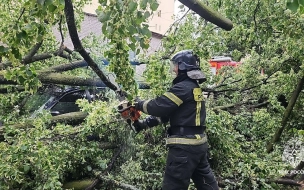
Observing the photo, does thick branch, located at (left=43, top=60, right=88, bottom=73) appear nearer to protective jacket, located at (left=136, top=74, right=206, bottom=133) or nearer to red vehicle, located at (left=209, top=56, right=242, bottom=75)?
protective jacket, located at (left=136, top=74, right=206, bottom=133)

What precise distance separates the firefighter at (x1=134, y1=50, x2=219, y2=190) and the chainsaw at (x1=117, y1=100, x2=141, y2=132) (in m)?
0.06

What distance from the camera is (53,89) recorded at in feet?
19.4

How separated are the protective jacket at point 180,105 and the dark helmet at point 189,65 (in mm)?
58

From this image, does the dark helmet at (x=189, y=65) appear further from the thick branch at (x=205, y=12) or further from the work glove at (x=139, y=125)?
the thick branch at (x=205, y=12)

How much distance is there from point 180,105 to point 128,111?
1.55ft

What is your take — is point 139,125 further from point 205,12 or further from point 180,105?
point 205,12

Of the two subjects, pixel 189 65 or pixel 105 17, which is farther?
pixel 189 65

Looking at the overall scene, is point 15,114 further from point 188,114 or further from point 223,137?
point 223,137

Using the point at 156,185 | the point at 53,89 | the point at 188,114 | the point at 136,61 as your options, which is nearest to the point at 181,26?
the point at 136,61

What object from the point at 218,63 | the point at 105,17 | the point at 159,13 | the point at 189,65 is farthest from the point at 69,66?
the point at 218,63

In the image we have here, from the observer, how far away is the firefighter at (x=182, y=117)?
113 inches

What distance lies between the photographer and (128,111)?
9.87 ft

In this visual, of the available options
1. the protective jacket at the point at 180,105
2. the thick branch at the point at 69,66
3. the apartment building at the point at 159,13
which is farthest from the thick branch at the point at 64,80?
the protective jacket at the point at 180,105

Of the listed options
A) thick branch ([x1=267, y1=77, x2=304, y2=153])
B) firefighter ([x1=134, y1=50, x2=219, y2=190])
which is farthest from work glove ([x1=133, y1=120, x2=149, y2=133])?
thick branch ([x1=267, y1=77, x2=304, y2=153])
